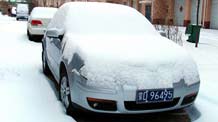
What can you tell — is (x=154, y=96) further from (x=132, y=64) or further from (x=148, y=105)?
(x=132, y=64)

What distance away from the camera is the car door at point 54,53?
18.8 ft

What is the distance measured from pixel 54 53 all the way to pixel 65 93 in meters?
1.28

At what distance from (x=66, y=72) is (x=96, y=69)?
786 mm

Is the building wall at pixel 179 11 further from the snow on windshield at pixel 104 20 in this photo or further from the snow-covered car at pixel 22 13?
the snow on windshield at pixel 104 20

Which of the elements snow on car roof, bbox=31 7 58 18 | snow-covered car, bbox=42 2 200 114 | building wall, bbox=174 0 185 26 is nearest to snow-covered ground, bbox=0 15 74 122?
snow-covered car, bbox=42 2 200 114

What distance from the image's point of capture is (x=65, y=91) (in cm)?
500

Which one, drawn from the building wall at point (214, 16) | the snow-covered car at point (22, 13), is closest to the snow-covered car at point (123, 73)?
the building wall at point (214, 16)

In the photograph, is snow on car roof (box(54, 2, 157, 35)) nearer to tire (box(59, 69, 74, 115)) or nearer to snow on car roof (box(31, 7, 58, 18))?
tire (box(59, 69, 74, 115))

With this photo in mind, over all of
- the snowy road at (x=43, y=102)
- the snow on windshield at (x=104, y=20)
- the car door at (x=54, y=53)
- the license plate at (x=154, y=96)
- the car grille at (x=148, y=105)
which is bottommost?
the snowy road at (x=43, y=102)

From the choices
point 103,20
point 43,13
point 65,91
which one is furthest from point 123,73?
point 43,13

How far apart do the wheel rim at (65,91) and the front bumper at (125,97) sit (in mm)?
247

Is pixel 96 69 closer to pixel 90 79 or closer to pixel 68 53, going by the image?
pixel 90 79

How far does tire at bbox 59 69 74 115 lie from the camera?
15.8 ft

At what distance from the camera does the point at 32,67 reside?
8344mm
